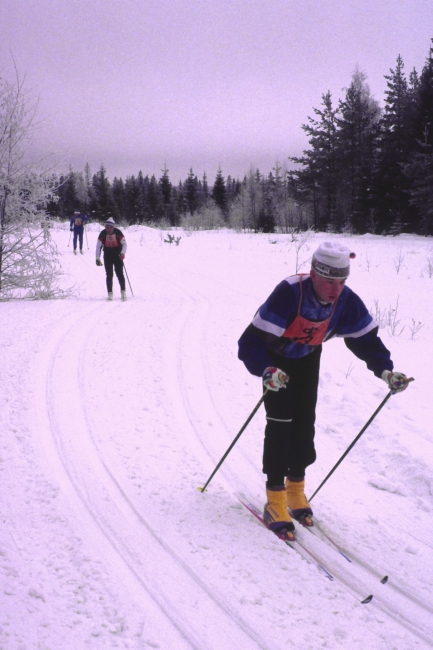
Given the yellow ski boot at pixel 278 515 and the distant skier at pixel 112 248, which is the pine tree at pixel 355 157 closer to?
the distant skier at pixel 112 248

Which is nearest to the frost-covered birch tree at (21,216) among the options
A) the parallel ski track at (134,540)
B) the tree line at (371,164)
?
the parallel ski track at (134,540)

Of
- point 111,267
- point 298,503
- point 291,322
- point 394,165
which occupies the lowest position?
point 298,503

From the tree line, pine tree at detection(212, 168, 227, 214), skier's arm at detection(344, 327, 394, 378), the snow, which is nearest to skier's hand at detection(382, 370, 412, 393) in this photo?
skier's arm at detection(344, 327, 394, 378)

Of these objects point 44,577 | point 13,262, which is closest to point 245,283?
point 13,262

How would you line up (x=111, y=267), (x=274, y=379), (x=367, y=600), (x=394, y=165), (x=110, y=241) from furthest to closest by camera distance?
(x=394, y=165) < (x=111, y=267) < (x=110, y=241) < (x=274, y=379) < (x=367, y=600)

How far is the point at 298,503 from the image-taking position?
10.9ft

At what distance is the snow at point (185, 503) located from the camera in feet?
7.64

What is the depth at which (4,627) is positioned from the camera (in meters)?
2.14

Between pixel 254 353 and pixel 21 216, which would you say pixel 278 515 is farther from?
pixel 21 216

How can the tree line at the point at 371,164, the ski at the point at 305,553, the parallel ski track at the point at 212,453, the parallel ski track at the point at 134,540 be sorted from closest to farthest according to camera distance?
the parallel ski track at the point at 134,540
the parallel ski track at the point at 212,453
the ski at the point at 305,553
the tree line at the point at 371,164

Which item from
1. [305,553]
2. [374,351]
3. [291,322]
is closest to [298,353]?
[291,322]

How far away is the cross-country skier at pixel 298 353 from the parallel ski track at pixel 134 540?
80cm

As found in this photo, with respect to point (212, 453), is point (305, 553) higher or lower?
lower

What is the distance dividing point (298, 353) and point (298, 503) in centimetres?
117
